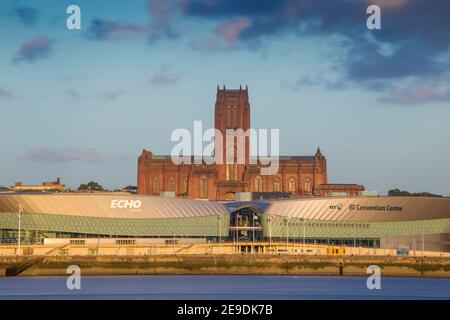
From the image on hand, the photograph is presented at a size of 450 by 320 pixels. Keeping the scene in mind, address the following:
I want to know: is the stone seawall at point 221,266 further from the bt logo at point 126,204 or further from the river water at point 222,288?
the bt logo at point 126,204

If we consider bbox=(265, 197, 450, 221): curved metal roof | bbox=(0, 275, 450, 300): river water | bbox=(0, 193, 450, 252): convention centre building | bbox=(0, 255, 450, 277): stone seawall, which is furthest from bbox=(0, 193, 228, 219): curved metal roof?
bbox=(0, 275, 450, 300): river water

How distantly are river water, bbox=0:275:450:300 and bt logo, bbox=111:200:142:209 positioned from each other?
60684 millimetres

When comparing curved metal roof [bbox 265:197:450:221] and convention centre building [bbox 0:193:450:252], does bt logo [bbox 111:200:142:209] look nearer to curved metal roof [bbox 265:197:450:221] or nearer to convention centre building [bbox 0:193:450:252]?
convention centre building [bbox 0:193:450:252]

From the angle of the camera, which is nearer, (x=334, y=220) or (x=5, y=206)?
(x=5, y=206)

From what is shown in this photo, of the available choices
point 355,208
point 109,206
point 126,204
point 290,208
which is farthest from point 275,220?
point 109,206

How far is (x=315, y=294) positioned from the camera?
85562 mm

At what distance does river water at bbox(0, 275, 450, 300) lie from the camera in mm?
83438

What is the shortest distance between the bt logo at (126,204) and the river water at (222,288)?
6068cm

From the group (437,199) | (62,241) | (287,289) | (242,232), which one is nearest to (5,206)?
(62,241)

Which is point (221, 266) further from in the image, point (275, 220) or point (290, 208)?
point (290, 208)

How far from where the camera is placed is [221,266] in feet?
376

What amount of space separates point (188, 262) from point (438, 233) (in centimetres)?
7703
